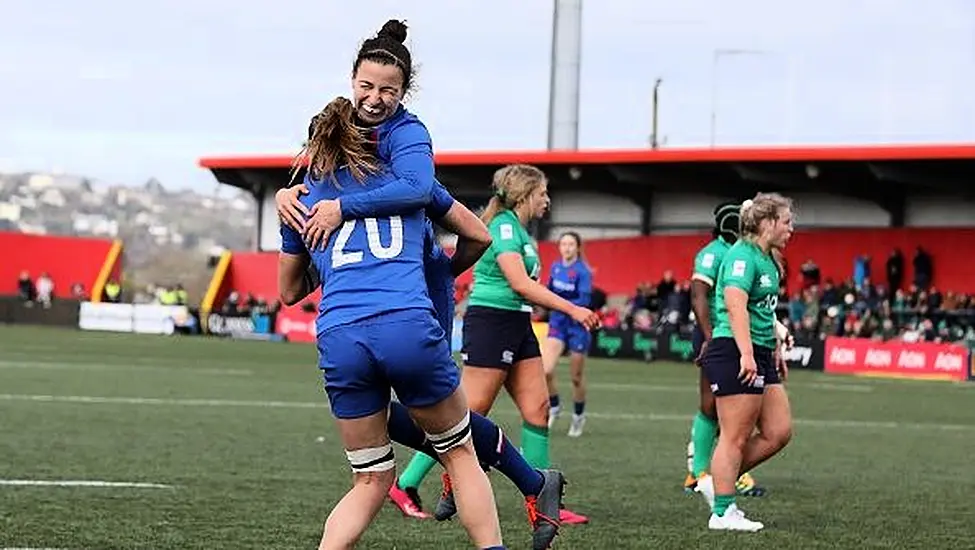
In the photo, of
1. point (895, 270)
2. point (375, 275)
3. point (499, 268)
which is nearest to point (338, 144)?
point (375, 275)

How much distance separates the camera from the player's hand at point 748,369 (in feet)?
33.6

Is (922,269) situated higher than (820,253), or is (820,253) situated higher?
(820,253)

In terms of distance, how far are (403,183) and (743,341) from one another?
13.7 ft

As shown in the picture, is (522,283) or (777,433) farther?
(777,433)

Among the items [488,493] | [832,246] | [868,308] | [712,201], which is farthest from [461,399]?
[712,201]

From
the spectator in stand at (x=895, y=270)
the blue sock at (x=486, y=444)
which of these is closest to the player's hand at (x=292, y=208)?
the blue sock at (x=486, y=444)

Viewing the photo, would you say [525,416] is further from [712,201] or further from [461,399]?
[712,201]

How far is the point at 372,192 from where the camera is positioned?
6.38 metres

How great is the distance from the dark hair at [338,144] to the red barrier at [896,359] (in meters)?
30.8

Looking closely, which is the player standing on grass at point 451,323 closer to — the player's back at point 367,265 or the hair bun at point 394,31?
the player's back at point 367,265

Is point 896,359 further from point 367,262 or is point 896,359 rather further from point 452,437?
point 367,262

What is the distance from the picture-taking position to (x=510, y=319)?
1102 centimetres

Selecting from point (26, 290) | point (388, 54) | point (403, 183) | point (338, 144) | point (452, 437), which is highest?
point (388, 54)

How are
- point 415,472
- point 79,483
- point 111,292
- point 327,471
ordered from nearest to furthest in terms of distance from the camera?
point 415,472 → point 79,483 → point 327,471 → point 111,292
